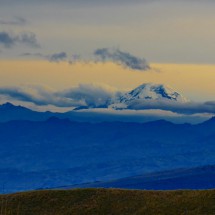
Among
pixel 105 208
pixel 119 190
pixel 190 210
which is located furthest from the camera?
pixel 119 190

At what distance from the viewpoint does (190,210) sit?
342 feet

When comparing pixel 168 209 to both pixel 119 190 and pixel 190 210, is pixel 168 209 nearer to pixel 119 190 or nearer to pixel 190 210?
pixel 190 210

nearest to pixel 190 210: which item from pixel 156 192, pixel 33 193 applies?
pixel 156 192

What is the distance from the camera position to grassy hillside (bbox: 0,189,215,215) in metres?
106

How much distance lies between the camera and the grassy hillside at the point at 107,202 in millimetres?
106375

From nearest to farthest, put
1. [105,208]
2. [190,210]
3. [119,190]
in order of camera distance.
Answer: [190,210]
[105,208]
[119,190]

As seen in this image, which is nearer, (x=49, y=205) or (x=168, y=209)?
(x=168, y=209)

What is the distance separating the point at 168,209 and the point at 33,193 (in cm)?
2473

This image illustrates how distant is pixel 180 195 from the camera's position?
112 metres

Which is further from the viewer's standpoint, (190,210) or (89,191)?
(89,191)

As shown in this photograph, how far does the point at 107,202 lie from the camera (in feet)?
371

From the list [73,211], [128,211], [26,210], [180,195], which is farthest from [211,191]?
[26,210]

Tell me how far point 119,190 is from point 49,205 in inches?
433

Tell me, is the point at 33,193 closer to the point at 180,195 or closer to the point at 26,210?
the point at 26,210
